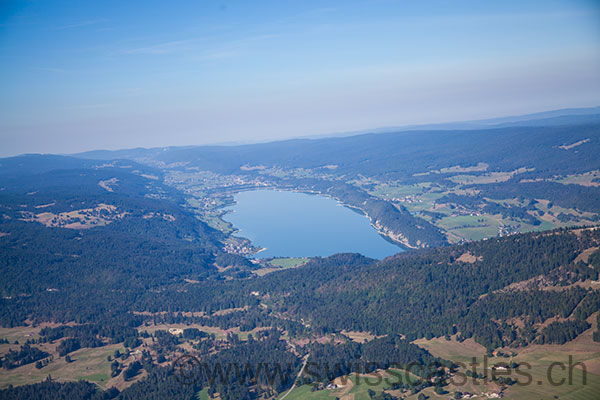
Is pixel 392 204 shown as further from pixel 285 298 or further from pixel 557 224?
pixel 285 298

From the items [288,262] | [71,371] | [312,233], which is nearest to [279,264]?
[288,262]

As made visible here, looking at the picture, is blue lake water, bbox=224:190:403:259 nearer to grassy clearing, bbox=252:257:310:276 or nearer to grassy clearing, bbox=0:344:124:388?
grassy clearing, bbox=252:257:310:276

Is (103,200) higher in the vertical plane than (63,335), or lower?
higher

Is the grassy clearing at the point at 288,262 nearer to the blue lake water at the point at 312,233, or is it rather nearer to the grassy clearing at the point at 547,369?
A: the blue lake water at the point at 312,233

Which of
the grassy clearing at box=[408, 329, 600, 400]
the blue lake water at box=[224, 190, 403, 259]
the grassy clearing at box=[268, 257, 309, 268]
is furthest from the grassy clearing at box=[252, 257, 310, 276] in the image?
the grassy clearing at box=[408, 329, 600, 400]

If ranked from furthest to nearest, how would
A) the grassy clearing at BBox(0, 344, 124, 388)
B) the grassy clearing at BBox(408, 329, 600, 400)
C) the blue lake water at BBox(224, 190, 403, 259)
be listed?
1. the blue lake water at BBox(224, 190, 403, 259)
2. the grassy clearing at BBox(0, 344, 124, 388)
3. the grassy clearing at BBox(408, 329, 600, 400)

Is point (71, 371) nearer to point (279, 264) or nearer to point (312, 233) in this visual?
point (279, 264)

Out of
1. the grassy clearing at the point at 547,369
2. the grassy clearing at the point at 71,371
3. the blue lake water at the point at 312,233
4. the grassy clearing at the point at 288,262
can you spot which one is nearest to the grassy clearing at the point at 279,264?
the grassy clearing at the point at 288,262

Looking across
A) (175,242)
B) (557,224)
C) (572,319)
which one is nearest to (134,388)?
(572,319)
